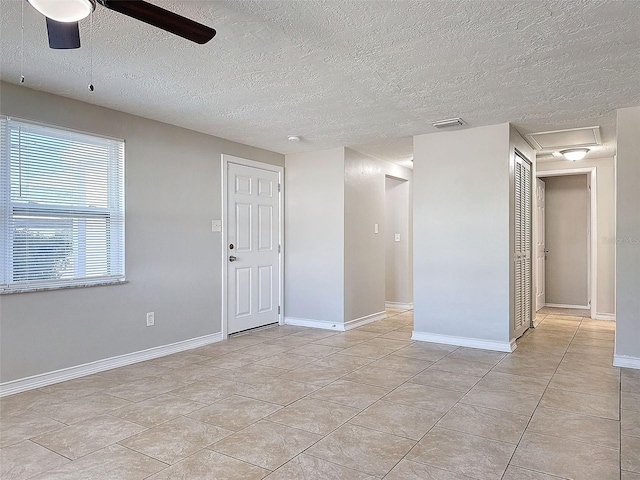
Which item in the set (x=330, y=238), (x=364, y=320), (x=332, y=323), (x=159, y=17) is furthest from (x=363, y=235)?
(x=159, y=17)

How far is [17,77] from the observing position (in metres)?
3.10

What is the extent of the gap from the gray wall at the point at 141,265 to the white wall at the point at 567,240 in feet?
17.5

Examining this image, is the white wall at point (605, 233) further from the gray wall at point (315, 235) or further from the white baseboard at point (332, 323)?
the gray wall at point (315, 235)

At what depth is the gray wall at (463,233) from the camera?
4355mm

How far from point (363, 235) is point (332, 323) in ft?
4.02

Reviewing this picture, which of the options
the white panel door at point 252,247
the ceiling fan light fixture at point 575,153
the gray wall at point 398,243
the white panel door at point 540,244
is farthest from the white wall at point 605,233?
the white panel door at point 252,247

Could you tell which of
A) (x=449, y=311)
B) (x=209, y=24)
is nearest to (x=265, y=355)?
(x=449, y=311)

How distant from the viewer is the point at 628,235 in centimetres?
382

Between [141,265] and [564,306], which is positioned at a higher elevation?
[141,265]

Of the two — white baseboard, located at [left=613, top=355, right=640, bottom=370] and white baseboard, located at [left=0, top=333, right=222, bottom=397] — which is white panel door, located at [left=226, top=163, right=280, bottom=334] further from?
white baseboard, located at [left=613, top=355, right=640, bottom=370]

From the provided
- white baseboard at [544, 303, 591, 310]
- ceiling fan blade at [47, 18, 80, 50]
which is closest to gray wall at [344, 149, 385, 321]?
white baseboard at [544, 303, 591, 310]

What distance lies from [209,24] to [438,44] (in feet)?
4.29

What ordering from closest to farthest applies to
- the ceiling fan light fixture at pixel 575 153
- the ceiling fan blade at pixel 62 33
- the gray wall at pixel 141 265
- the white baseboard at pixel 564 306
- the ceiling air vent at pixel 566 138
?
the ceiling fan blade at pixel 62 33 → the gray wall at pixel 141 265 → the ceiling air vent at pixel 566 138 → the ceiling fan light fixture at pixel 575 153 → the white baseboard at pixel 564 306

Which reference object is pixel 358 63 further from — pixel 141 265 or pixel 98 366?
pixel 98 366
